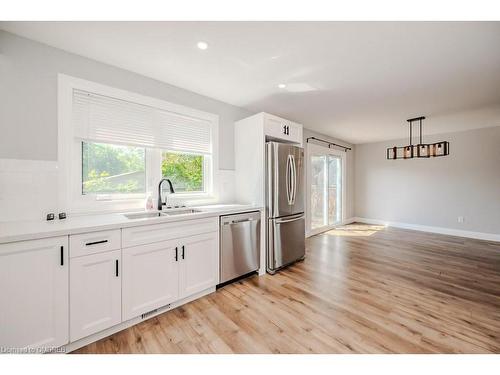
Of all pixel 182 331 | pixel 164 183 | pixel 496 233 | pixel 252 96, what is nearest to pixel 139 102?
pixel 164 183

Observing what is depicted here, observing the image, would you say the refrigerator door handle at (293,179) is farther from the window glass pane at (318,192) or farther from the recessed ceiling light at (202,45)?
the window glass pane at (318,192)

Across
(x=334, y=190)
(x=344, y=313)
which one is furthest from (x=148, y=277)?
(x=334, y=190)

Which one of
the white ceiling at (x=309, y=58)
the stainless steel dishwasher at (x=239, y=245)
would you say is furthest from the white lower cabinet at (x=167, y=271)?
the white ceiling at (x=309, y=58)

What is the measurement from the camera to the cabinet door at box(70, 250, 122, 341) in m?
1.47

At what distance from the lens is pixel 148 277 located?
1818 millimetres

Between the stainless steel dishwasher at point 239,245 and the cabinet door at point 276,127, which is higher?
the cabinet door at point 276,127

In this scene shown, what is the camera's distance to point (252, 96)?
2.91 metres

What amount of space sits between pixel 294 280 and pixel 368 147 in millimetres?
5243

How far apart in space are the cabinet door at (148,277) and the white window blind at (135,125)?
1.21 meters

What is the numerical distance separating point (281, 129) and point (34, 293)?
2.94 m

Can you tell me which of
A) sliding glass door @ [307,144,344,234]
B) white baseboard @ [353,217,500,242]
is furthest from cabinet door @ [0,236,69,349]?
white baseboard @ [353,217,500,242]

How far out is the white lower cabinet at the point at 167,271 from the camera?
1.73 meters

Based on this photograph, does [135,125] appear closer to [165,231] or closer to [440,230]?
[165,231]

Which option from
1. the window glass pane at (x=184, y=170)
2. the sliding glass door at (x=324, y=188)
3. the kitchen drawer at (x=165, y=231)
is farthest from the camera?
the sliding glass door at (x=324, y=188)
